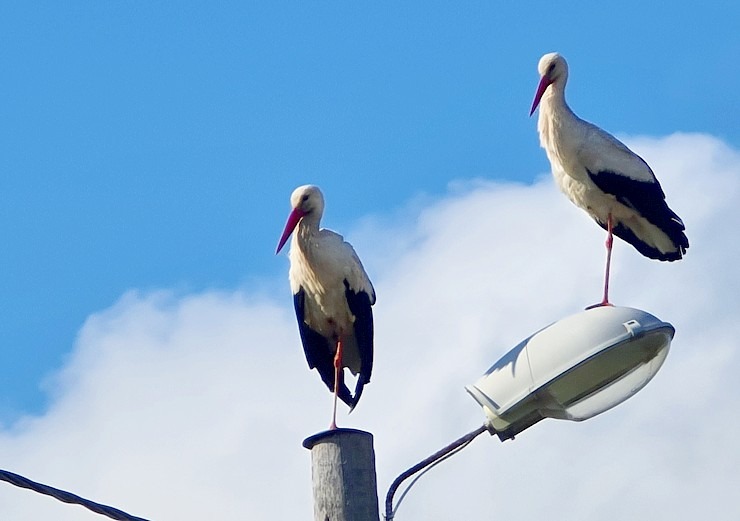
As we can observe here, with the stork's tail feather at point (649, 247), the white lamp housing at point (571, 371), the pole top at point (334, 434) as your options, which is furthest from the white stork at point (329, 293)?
the pole top at point (334, 434)

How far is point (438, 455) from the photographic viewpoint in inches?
152

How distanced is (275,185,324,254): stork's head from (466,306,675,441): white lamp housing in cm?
344

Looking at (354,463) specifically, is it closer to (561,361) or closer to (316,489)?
(316,489)

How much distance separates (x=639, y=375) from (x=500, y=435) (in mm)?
417

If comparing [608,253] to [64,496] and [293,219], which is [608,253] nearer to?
[293,219]

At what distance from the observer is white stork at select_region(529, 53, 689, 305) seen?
7977mm

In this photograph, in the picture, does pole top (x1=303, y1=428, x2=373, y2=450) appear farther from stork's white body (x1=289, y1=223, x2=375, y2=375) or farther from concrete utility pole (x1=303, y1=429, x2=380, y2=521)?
stork's white body (x1=289, y1=223, x2=375, y2=375)

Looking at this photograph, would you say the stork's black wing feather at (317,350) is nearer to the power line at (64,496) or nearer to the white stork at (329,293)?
the white stork at (329,293)

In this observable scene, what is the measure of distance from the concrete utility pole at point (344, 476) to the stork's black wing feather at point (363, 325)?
3.84 m

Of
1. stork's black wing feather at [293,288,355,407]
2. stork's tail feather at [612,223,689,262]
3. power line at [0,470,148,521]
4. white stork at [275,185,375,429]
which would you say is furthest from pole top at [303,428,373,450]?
stork's tail feather at [612,223,689,262]

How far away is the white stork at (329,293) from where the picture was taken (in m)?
7.44

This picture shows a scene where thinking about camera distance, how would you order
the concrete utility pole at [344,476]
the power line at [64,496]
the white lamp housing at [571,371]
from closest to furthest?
the power line at [64,496]
the concrete utility pole at [344,476]
the white lamp housing at [571,371]

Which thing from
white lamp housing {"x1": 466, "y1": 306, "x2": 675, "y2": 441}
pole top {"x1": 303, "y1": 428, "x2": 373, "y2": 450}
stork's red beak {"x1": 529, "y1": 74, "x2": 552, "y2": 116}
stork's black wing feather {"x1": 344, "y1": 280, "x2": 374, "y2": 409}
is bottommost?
pole top {"x1": 303, "y1": 428, "x2": 373, "y2": 450}

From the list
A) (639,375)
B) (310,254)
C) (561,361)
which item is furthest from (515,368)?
(310,254)
